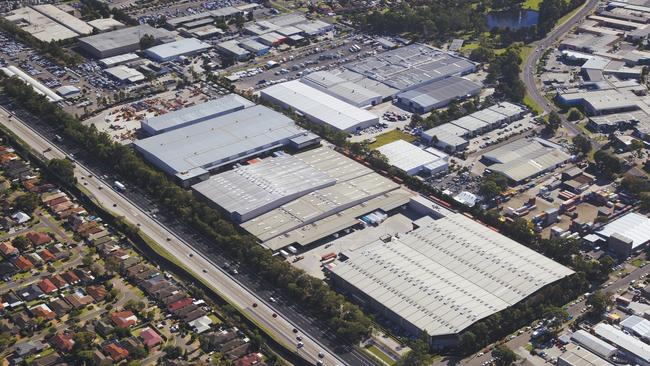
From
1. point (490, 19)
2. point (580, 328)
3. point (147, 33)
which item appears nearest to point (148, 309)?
point (580, 328)

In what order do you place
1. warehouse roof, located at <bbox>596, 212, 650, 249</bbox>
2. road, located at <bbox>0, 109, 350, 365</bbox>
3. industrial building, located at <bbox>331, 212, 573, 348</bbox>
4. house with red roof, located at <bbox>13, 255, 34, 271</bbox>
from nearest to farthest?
road, located at <bbox>0, 109, 350, 365</bbox>
industrial building, located at <bbox>331, 212, 573, 348</bbox>
house with red roof, located at <bbox>13, 255, 34, 271</bbox>
warehouse roof, located at <bbox>596, 212, 650, 249</bbox>

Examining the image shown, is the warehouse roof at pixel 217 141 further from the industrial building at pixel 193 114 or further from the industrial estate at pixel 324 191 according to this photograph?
the industrial building at pixel 193 114

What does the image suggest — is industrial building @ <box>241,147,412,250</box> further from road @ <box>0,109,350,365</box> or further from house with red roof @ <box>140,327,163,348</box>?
house with red roof @ <box>140,327,163,348</box>

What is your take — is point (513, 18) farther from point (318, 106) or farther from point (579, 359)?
point (579, 359)

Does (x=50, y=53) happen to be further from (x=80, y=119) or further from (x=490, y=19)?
(x=490, y=19)

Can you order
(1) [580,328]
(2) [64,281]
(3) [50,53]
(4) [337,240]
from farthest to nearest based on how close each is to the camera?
(3) [50,53]
(4) [337,240]
(2) [64,281]
(1) [580,328]

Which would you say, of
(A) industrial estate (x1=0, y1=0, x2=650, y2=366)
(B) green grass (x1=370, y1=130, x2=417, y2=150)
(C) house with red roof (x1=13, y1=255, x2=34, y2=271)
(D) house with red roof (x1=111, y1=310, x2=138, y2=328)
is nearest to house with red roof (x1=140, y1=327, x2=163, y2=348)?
(A) industrial estate (x1=0, y1=0, x2=650, y2=366)
